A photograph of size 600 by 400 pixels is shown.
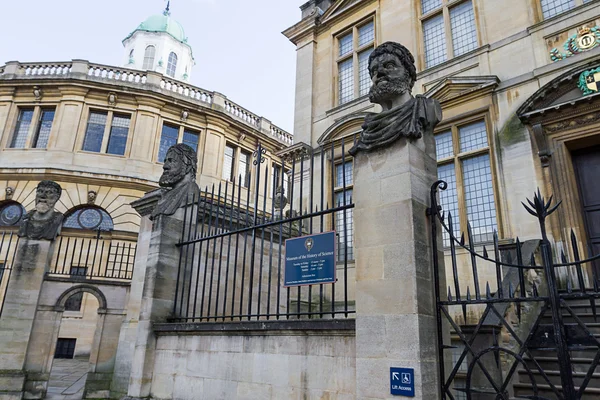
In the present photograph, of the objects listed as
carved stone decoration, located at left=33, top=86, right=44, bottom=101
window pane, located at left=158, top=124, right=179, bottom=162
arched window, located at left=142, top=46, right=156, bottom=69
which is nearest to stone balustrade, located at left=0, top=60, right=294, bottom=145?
carved stone decoration, located at left=33, top=86, right=44, bottom=101

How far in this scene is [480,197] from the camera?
1063 centimetres

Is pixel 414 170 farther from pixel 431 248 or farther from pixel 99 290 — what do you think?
pixel 99 290

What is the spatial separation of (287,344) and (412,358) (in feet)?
5.57

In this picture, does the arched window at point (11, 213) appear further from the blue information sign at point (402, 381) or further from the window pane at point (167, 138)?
the blue information sign at point (402, 381)

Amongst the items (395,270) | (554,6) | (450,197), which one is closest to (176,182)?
(395,270)

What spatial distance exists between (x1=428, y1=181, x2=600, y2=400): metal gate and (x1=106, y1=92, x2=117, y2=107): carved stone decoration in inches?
820

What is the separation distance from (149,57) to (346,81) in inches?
1385

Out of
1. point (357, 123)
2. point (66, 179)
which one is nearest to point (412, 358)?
point (357, 123)

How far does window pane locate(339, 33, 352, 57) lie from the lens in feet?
51.1

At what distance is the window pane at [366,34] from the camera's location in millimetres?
14883

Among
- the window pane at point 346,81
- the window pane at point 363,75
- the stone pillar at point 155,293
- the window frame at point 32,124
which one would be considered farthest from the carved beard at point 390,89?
the window frame at point 32,124

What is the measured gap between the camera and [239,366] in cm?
534

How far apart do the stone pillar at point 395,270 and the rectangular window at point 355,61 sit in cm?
1037

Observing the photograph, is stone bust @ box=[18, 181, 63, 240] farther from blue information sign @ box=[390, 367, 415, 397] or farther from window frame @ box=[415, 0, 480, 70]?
window frame @ box=[415, 0, 480, 70]
